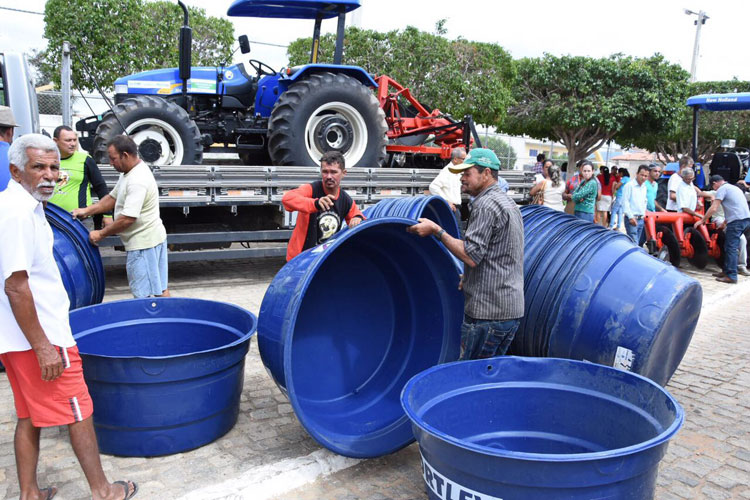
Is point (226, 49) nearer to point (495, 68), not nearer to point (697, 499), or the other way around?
point (495, 68)

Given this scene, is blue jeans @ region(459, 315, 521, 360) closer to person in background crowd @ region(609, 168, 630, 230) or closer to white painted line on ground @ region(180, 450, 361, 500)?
white painted line on ground @ region(180, 450, 361, 500)

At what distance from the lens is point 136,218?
16.0 feet

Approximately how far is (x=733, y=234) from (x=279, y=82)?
24.2 ft

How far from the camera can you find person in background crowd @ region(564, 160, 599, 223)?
9453 millimetres

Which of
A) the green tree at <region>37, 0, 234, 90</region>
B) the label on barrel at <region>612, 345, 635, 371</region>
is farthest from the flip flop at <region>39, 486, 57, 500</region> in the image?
the green tree at <region>37, 0, 234, 90</region>

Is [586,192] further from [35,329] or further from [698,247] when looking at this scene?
[35,329]

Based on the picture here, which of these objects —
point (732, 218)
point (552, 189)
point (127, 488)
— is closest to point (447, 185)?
point (552, 189)

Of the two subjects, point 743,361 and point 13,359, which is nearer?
point 13,359

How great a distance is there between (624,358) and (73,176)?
482 cm

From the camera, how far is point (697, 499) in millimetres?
3383

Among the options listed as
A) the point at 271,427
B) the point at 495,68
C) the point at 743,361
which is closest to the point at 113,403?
the point at 271,427

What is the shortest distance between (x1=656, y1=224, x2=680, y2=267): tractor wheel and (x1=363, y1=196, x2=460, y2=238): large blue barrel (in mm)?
5182

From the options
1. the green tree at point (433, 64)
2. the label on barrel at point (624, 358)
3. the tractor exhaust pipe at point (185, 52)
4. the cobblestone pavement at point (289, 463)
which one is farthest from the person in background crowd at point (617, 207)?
the green tree at point (433, 64)

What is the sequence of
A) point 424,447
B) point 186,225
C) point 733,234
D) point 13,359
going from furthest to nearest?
point 733,234 < point 186,225 < point 13,359 < point 424,447
